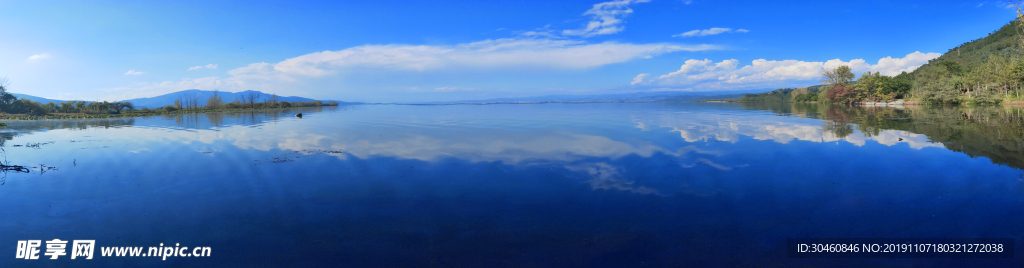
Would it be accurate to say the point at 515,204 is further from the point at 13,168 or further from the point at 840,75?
the point at 840,75

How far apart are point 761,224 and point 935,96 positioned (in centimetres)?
6239

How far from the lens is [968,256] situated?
449 centimetres

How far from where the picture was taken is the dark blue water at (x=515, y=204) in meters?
4.66

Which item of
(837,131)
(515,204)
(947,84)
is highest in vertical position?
(947,84)

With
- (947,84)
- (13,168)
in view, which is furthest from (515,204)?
(947,84)

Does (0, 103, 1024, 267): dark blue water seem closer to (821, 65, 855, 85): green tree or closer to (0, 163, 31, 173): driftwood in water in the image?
(0, 163, 31, 173): driftwood in water

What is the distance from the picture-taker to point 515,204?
6465 millimetres

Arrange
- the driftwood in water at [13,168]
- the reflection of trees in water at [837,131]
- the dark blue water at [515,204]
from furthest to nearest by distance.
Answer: the reflection of trees in water at [837,131] → the driftwood in water at [13,168] → the dark blue water at [515,204]

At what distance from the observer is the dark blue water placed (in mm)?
4664

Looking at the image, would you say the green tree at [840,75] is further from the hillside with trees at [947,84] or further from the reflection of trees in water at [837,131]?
the reflection of trees in water at [837,131]

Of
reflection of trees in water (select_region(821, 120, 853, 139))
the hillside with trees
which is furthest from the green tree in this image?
reflection of trees in water (select_region(821, 120, 853, 139))

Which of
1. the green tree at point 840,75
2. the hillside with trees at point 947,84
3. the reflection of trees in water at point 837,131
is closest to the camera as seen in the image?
the reflection of trees in water at point 837,131

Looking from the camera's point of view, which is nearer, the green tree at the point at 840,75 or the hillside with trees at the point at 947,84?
the hillside with trees at the point at 947,84

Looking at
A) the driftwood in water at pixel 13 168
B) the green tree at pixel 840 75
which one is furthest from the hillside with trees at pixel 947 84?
the driftwood in water at pixel 13 168
